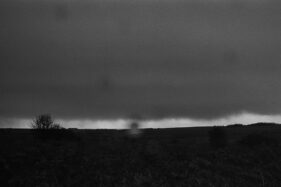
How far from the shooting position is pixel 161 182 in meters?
23.3

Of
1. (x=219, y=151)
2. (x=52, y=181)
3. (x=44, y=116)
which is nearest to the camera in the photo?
(x=52, y=181)

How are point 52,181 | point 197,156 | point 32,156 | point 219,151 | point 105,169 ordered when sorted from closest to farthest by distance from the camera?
1. point 52,181
2. point 105,169
3. point 32,156
4. point 197,156
5. point 219,151

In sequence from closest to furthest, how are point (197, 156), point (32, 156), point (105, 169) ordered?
point (105, 169)
point (32, 156)
point (197, 156)

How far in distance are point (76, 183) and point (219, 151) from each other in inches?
583

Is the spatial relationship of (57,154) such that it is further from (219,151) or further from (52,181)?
(219,151)

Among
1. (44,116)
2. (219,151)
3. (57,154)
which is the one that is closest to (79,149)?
(57,154)

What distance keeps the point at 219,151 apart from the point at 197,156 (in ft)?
11.4

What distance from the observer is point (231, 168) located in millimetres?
27891

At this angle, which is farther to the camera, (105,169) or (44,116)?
(44,116)

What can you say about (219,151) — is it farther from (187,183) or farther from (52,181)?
(52,181)

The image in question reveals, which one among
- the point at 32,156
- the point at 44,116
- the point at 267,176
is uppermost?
the point at 44,116

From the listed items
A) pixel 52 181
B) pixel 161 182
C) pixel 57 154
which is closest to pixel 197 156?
pixel 161 182

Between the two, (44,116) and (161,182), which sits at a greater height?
(44,116)

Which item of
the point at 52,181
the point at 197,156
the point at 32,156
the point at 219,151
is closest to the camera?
the point at 52,181
